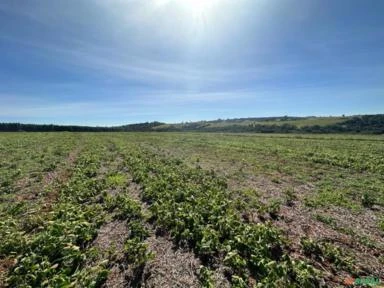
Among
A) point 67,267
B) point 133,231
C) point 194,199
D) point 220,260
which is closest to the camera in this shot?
point 67,267

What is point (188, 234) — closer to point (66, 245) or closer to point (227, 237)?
point (227, 237)

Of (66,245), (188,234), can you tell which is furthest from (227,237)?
(66,245)

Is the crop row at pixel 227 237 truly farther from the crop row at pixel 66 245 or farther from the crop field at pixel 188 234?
the crop row at pixel 66 245

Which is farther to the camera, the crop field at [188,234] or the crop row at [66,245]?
the crop field at [188,234]

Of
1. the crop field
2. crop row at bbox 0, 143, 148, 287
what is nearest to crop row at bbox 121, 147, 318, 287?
the crop field

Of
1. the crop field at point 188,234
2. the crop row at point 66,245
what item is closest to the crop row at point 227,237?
the crop field at point 188,234

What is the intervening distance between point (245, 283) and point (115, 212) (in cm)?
545

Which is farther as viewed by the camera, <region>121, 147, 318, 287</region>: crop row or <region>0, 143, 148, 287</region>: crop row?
<region>121, 147, 318, 287</region>: crop row

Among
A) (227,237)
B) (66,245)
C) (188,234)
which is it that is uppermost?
(66,245)

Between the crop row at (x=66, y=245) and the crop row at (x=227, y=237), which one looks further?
the crop row at (x=227, y=237)

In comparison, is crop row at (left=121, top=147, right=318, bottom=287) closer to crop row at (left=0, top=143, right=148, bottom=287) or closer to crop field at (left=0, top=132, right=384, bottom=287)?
crop field at (left=0, top=132, right=384, bottom=287)

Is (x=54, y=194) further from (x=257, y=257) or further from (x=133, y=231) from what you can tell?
(x=257, y=257)

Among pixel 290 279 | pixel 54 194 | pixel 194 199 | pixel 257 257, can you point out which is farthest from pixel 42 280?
pixel 54 194

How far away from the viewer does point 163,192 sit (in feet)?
34.8
